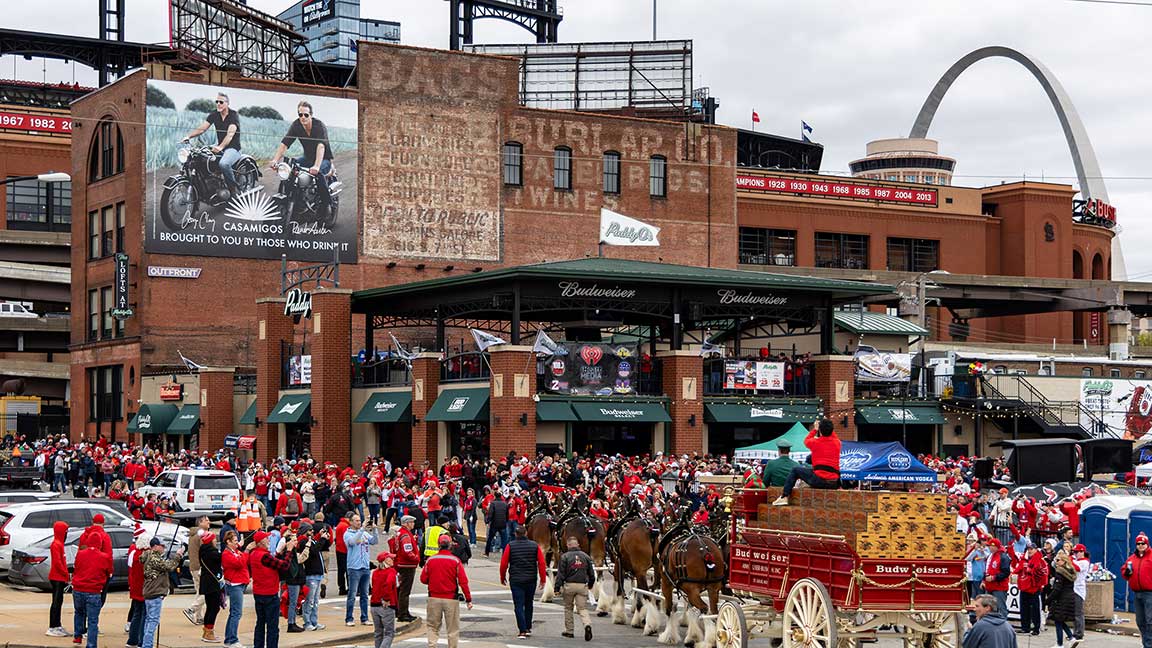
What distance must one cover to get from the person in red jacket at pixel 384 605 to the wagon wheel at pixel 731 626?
4.24 meters

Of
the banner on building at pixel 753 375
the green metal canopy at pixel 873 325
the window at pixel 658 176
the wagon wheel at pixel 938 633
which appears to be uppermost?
the window at pixel 658 176

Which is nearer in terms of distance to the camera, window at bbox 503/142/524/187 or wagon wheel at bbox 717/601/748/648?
wagon wheel at bbox 717/601/748/648

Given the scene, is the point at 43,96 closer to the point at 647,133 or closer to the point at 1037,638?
the point at 647,133

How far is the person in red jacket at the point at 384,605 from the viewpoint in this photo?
778 inches

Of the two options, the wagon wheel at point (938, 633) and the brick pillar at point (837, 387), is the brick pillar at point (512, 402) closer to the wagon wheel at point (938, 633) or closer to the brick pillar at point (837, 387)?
the brick pillar at point (837, 387)

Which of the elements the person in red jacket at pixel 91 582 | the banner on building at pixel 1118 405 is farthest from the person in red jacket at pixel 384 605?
the banner on building at pixel 1118 405

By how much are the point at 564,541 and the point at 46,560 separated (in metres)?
9.59

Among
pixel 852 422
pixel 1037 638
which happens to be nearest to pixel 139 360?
pixel 852 422

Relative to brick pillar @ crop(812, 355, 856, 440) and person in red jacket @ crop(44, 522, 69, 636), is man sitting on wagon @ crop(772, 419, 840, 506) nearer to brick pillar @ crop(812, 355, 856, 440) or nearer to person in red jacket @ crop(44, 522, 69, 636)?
person in red jacket @ crop(44, 522, 69, 636)

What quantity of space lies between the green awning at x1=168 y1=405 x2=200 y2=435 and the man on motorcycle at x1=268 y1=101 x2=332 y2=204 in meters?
11.3

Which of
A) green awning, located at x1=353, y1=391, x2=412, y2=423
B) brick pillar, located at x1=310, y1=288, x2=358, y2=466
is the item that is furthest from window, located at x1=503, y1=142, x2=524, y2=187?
green awning, located at x1=353, y1=391, x2=412, y2=423

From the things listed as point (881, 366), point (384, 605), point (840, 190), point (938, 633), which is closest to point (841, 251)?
point (840, 190)

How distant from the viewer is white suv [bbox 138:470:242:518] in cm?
3947

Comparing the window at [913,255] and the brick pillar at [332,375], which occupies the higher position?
the window at [913,255]
